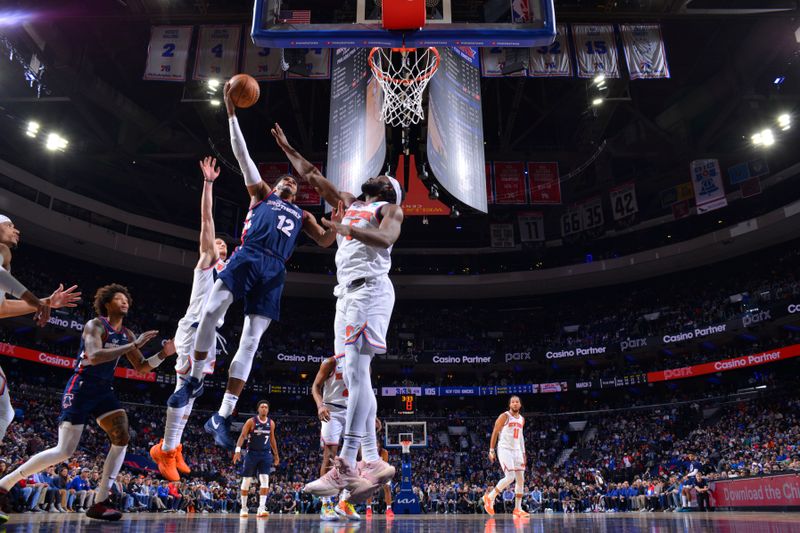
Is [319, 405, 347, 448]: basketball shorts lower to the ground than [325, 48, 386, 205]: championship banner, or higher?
lower

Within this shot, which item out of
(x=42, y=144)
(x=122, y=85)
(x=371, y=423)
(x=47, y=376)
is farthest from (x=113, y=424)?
(x=47, y=376)

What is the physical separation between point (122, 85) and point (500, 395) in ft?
88.8

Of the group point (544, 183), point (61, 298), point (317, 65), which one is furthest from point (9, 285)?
point (544, 183)

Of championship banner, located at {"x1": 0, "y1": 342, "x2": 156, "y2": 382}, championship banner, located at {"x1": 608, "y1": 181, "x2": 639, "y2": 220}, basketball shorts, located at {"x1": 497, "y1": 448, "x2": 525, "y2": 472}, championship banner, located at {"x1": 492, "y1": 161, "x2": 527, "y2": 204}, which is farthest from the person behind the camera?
championship banner, located at {"x1": 608, "y1": 181, "x2": 639, "y2": 220}

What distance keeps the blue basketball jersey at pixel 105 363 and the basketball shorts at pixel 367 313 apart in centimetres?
230

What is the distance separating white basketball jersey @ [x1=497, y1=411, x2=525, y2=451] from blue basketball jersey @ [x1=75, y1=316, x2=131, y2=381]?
25.4 feet

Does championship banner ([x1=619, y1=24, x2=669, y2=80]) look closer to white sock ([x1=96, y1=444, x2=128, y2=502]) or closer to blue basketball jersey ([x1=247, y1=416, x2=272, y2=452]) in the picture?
blue basketball jersey ([x1=247, y1=416, x2=272, y2=452])

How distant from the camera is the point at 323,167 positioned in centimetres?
2400

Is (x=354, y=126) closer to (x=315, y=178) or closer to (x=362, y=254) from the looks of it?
(x=315, y=178)

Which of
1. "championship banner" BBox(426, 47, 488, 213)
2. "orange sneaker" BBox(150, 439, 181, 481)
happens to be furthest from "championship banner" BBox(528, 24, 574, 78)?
"orange sneaker" BBox(150, 439, 181, 481)

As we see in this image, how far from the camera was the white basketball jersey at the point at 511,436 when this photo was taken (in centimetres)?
1138

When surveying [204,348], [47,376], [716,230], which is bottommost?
[204,348]

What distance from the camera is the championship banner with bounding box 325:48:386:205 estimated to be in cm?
1345

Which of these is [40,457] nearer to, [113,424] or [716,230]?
[113,424]
